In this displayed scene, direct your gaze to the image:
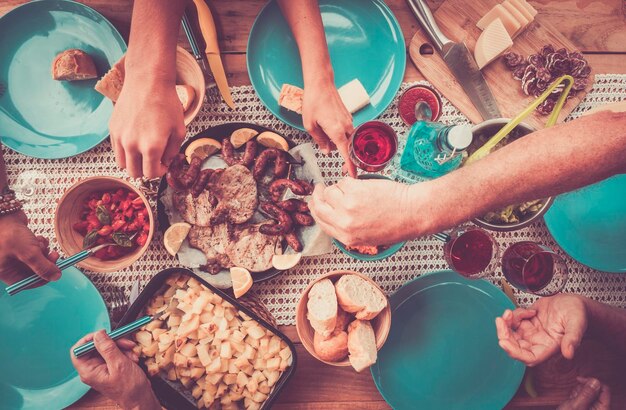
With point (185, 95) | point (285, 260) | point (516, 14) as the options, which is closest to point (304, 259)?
point (285, 260)

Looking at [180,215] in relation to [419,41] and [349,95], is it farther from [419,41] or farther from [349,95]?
[419,41]

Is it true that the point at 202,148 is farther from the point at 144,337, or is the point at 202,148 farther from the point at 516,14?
the point at 516,14

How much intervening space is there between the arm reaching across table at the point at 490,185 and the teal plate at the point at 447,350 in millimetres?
493

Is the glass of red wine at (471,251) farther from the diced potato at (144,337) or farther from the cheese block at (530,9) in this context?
the diced potato at (144,337)

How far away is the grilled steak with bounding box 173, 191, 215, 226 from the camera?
138cm

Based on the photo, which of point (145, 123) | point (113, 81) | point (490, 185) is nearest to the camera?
point (490, 185)

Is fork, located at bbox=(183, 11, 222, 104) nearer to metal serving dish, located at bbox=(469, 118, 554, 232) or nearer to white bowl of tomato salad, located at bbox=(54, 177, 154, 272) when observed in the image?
white bowl of tomato salad, located at bbox=(54, 177, 154, 272)

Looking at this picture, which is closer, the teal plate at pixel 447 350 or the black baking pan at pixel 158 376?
the black baking pan at pixel 158 376

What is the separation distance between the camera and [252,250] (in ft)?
4.49

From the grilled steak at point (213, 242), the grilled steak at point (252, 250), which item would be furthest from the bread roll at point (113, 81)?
the grilled steak at point (252, 250)

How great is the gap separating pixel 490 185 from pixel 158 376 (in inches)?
46.1

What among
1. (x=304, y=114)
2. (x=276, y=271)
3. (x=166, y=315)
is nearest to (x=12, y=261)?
(x=166, y=315)

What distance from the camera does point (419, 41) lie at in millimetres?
1490

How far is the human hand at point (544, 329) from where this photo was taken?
1235 millimetres
